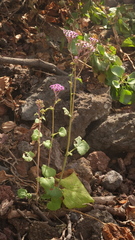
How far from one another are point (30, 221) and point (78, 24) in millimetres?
2329

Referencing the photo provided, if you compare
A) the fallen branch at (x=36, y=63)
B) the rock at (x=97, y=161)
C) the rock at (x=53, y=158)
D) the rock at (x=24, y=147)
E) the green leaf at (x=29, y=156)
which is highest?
the fallen branch at (x=36, y=63)

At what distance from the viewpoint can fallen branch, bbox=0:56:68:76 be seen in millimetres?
2941

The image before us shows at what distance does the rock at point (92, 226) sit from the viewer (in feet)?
6.98

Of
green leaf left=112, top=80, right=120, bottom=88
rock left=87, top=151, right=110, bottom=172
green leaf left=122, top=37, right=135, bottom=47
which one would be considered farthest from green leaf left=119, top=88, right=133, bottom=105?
green leaf left=122, top=37, right=135, bottom=47

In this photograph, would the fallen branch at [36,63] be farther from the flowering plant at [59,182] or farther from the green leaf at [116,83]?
the flowering plant at [59,182]

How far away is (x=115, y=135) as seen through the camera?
281 centimetres

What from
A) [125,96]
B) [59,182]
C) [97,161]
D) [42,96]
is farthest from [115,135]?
[59,182]

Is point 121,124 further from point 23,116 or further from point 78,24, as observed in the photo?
point 78,24

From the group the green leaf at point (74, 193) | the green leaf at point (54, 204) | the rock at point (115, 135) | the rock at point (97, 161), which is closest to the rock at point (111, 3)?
the rock at point (115, 135)

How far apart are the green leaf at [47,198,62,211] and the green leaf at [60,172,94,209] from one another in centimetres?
4

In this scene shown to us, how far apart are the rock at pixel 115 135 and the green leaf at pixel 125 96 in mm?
142

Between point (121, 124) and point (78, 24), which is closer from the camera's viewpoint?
point (121, 124)

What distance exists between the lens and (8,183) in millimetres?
2369

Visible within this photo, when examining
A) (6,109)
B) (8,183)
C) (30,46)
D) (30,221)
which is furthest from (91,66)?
(30,221)
